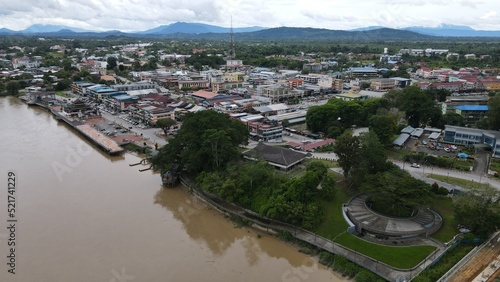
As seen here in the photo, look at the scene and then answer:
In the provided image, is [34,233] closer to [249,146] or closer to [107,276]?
[107,276]

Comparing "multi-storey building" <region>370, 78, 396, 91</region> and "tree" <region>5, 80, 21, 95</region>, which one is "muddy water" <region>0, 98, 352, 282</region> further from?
"multi-storey building" <region>370, 78, 396, 91</region>

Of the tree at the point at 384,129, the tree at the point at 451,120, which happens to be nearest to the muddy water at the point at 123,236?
the tree at the point at 384,129

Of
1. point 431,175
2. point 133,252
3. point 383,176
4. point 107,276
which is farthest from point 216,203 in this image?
point 431,175

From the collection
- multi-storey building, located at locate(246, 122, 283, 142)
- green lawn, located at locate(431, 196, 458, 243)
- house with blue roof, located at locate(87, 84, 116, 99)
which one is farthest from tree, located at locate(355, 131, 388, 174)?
house with blue roof, located at locate(87, 84, 116, 99)

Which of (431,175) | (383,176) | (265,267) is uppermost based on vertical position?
(383,176)

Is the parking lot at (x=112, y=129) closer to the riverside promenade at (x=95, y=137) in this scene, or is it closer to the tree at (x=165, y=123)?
the riverside promenade at (x=95, y=137)
